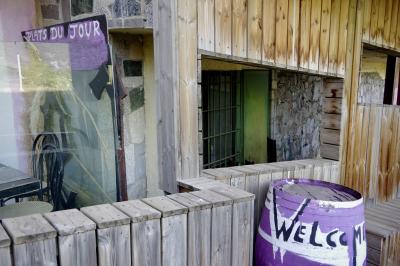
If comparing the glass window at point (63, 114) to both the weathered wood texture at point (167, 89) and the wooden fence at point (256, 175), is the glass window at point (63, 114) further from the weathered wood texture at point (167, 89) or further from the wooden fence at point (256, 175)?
the wooden fence at point (256, 175)

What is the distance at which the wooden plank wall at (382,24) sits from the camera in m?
3.09

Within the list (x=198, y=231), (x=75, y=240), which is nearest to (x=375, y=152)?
(x=198, y=231)

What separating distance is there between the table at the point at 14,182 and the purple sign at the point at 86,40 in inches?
40.1

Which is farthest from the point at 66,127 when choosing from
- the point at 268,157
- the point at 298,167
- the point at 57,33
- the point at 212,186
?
the point at 268,157

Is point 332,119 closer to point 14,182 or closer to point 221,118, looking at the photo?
point 221,118

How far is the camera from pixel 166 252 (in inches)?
55.6

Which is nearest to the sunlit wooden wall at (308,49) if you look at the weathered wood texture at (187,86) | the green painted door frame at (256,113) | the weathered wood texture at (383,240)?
the weathered wood texture at (187,86)

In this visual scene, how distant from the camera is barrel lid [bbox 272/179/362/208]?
6.12 feet

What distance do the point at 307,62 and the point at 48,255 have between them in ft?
7.09

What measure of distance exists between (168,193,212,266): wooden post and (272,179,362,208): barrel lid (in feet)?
1.97

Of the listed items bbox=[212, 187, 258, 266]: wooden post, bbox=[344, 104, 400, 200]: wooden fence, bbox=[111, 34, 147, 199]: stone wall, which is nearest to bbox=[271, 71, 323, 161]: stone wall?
bbox=[344, 104, 400, 200]: wooden fence

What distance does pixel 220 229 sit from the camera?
1.56 metres

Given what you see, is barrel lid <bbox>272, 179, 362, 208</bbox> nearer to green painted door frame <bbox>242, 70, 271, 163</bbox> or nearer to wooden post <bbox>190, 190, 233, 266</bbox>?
wooden post <bbox>190, 190, 233, 266</bbox>

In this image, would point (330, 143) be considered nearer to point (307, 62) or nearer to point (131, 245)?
point (307, 62)
